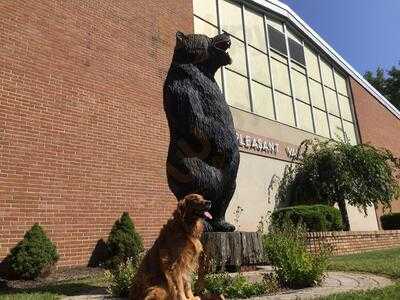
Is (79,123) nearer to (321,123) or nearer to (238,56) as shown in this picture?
(238,56)

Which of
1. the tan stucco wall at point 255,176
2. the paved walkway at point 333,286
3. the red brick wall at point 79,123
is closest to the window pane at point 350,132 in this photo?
the tan stucco wall at point 255,176

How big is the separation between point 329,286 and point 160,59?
385 inches

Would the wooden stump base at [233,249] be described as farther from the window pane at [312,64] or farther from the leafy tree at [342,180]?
the window pane at [312,64]

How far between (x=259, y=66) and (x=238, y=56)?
1348 millimetres

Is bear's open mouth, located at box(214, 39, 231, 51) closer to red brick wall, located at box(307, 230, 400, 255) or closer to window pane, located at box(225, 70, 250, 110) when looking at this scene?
red brick wall, located at box(307, 230, 400, 255)

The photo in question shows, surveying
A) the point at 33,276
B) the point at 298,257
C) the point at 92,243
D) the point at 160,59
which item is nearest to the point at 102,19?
the point at 160,59

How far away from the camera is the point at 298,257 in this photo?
563 cm

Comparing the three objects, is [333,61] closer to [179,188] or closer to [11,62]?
[11,62]

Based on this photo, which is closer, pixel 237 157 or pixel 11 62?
pixel 237 157

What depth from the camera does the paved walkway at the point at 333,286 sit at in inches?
192

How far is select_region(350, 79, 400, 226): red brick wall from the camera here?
81.5 feet

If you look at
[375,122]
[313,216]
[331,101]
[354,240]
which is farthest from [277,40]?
[354,240]

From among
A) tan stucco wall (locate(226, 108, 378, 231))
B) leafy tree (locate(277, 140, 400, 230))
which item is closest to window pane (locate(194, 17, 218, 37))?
tan stucco wall (locate(226, 108, 378, 231))

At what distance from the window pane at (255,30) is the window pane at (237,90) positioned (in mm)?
2024
